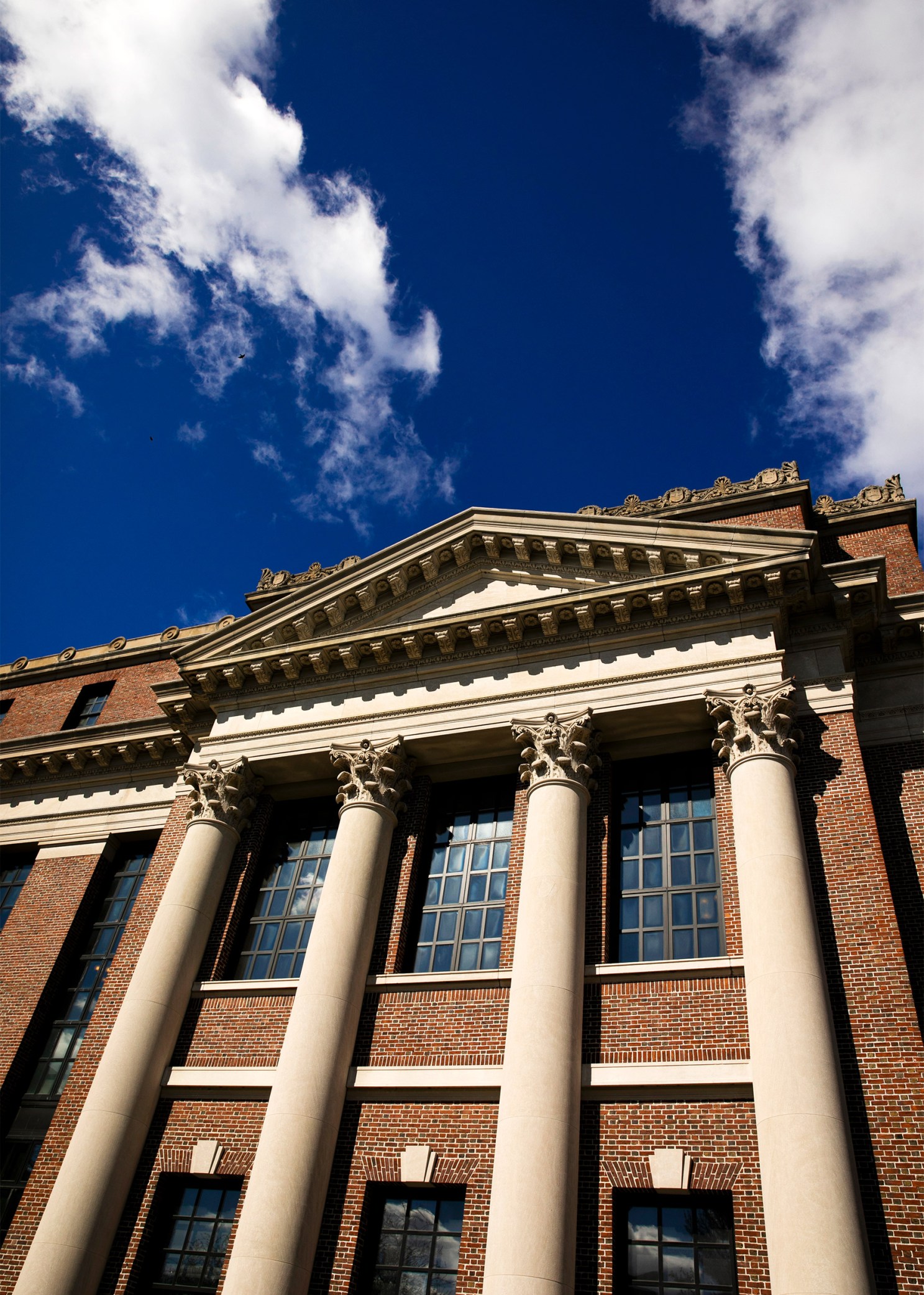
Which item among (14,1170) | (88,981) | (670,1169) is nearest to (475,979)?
(670,1169)

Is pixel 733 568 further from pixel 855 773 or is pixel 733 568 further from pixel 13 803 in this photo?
pixel 13 803

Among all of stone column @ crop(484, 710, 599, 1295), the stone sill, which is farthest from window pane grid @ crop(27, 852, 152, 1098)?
stone column @ crop(484, 710, 599, 1295)

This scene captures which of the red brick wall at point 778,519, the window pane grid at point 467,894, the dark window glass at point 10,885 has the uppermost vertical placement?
the red brick wall at point 778,519

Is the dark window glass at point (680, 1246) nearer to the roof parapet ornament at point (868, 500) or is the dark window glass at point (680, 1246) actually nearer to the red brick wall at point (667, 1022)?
the red brick wall at point (667, 1022)

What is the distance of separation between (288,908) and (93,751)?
A: 7.96m

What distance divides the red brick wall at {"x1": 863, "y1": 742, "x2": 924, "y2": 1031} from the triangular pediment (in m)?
3.57

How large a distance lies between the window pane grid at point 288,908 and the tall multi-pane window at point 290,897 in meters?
0.01

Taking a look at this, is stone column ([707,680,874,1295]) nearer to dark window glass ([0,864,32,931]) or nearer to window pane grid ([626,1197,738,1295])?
window pane grid ([626,1197,738,1295])

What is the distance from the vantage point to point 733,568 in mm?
16438

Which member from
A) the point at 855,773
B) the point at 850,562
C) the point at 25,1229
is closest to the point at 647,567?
the point at 850,562

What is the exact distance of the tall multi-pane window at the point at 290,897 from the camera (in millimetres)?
17344

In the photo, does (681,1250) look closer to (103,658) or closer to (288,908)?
(288,908)

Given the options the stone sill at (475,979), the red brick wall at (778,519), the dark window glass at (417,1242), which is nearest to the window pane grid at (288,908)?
the stone sill at (475,979)

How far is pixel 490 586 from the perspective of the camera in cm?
1978
